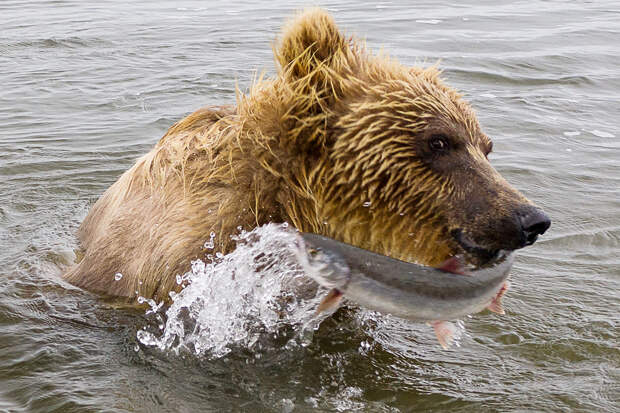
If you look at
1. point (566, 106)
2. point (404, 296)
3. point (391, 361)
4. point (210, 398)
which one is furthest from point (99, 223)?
point (566, 106)

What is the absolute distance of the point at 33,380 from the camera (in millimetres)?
4484

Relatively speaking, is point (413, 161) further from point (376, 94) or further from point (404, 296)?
point (404, 296)

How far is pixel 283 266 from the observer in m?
4.73

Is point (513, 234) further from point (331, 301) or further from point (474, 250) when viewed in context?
point (331, 301)

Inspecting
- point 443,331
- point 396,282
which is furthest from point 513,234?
point 396,282

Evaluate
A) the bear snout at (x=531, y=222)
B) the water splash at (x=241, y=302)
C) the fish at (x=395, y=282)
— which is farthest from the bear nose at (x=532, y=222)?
the water splash at (x=241, y=302)

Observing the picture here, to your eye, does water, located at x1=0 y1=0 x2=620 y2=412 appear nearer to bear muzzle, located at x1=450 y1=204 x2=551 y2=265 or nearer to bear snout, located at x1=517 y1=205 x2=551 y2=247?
bear muzzle, located at x1=450 y1=204 x2=551 y2=265

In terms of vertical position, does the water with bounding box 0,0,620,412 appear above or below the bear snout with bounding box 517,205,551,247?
below

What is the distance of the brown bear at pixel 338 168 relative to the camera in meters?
4.32

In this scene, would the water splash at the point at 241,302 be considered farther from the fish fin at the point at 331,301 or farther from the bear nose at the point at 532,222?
the bear nose at the point at 532,222

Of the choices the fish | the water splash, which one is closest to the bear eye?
the fish

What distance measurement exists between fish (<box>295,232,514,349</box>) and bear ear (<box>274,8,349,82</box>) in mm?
1124

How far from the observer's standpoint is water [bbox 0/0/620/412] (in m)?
4.47

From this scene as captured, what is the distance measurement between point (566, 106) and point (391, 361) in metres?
6.60
